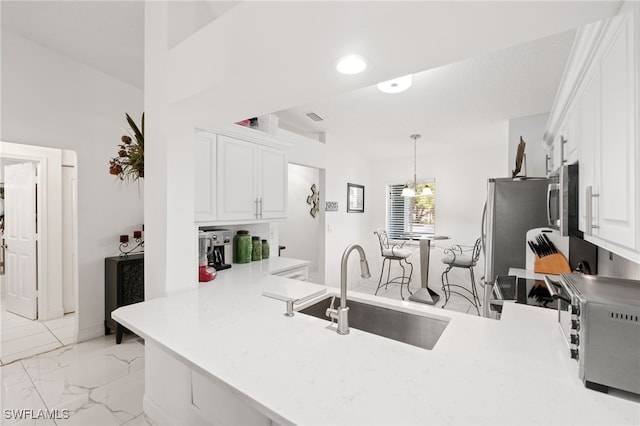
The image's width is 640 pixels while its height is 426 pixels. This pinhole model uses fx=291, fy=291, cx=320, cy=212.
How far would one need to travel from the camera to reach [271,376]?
37.2 inches

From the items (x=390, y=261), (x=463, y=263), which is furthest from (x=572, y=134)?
(x=390, y=261)

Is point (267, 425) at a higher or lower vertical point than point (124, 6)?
lower

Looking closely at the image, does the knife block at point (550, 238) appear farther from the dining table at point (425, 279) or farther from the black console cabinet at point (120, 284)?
the black console cabinet at point (120, 284)

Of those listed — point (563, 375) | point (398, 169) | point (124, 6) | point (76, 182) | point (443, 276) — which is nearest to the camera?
point (563, 375)

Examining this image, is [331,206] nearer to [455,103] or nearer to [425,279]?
[425,279]

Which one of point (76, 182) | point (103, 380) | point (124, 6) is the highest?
point (124, 6)

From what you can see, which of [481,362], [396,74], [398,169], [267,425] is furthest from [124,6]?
[398,169]

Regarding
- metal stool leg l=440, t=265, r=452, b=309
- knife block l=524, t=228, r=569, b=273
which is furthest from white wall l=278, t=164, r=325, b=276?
knife block l=524, t=228, r=569, b=273

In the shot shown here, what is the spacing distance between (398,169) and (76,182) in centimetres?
508

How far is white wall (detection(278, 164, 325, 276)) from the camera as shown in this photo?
610 centimetres

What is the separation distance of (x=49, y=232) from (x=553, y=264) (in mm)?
4759

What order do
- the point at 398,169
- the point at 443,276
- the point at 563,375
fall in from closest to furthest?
the point at 563,375
the point at 443,276
the point at 398,169

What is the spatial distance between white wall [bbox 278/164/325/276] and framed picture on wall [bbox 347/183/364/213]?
0.82 m

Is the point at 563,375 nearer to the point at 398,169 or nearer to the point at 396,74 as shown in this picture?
the point at 396,74
